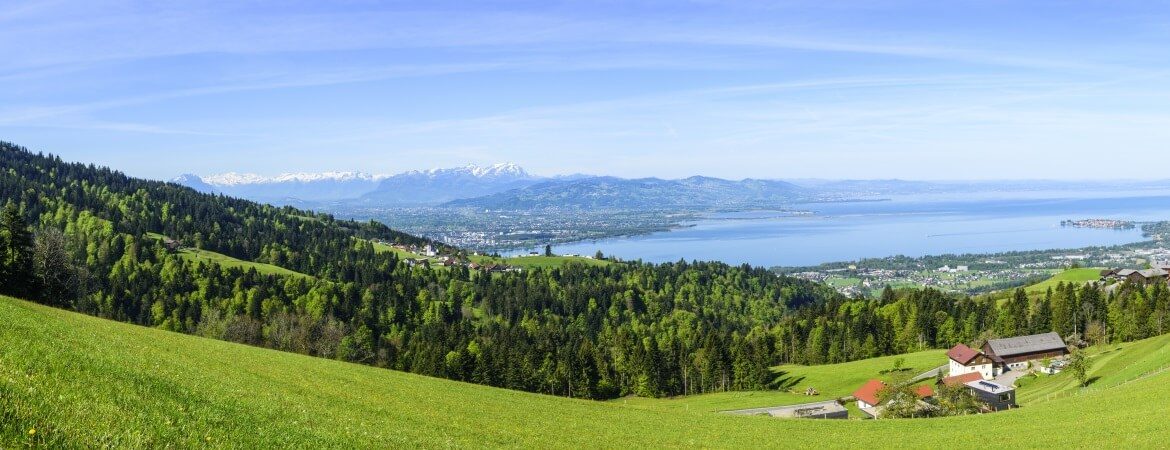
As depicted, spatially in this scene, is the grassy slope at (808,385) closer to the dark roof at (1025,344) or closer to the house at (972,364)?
the house at (972,364)

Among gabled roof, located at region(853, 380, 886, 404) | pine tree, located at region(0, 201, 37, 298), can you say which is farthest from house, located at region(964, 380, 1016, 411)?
pine tree, located at region(0, 201, 37, 298)

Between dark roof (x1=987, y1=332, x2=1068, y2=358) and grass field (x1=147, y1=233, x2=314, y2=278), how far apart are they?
133563 millimetres

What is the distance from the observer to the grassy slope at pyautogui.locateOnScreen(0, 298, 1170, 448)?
34.9 feet

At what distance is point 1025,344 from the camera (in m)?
80.8

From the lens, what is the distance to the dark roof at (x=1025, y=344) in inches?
3135

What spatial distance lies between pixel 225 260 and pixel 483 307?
62.4m

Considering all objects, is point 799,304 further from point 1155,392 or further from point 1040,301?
point 1155,392

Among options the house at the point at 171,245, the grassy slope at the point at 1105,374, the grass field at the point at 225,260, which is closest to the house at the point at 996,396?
the grassy slope at the point at 1105,374

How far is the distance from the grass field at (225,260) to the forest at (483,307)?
323cm

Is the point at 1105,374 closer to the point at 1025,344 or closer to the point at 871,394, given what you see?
the point at 871,394

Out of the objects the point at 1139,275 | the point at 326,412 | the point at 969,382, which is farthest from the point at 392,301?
the point at 1139,275

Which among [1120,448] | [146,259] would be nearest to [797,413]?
[1120,448]

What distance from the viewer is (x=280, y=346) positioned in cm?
8194

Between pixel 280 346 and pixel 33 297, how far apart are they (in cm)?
2889
